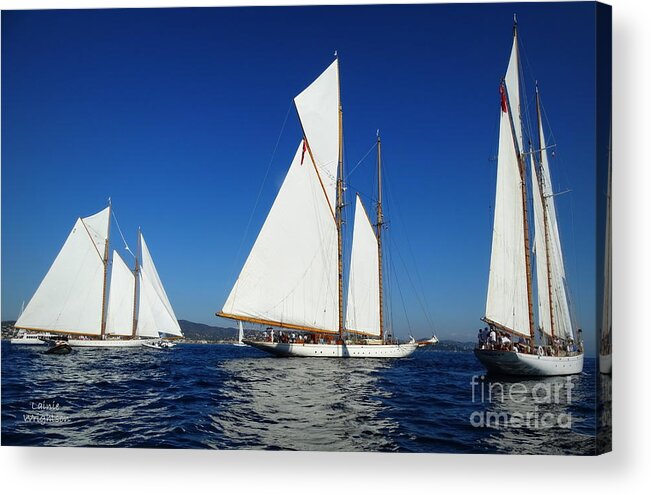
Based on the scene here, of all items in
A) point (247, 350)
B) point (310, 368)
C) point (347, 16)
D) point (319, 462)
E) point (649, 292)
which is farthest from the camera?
point (247, 350)

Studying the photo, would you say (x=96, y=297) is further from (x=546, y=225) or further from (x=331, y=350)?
(x=546, y=225)

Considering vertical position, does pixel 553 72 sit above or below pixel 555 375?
above

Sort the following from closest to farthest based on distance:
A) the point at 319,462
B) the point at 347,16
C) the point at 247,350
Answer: the point at 319,462
the point at 347,16
the point at 247,350

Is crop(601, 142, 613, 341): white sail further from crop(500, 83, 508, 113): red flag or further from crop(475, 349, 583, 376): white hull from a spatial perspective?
crop(500, 83, 508, 113): red flag

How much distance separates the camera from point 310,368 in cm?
1434

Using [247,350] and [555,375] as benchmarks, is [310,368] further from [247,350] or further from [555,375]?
[555,375]

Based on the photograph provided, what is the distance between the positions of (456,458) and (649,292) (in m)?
3.07

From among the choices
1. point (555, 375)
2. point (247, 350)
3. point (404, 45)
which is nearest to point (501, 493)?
point (555, 375)

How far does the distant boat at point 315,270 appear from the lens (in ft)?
48.1

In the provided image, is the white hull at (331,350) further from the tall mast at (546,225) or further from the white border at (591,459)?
the white border at (591,459)

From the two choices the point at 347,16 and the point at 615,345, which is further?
the point at 347,16

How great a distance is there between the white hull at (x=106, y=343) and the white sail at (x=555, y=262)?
44.2 ft

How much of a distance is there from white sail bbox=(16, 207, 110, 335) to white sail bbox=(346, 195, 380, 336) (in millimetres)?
7576

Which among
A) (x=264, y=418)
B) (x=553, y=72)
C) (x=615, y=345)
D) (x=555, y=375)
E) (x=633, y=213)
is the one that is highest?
(x=553, y=72)
